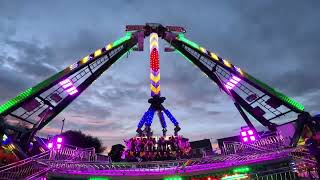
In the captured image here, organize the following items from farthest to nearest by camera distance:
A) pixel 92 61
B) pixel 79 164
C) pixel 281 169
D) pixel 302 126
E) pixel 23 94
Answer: pixel 92 61 < pixel 302 126 < pixel 23 94 < pixel 281 169 < pixel 79 164

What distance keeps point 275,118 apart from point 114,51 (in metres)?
20.2

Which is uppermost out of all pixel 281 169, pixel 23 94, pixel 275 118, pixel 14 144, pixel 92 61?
pixel 92 61

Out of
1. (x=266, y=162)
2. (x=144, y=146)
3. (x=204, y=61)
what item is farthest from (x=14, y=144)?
(x=204, y=61)

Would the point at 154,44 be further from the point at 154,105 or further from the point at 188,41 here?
the point at 154,105

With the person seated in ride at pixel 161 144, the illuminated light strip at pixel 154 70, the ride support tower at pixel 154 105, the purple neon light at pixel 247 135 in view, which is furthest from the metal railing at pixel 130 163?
the illuminated light strip at pixel 154 70

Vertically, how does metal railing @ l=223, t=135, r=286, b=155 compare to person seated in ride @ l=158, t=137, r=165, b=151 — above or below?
below

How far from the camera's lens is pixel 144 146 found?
23.2 metres

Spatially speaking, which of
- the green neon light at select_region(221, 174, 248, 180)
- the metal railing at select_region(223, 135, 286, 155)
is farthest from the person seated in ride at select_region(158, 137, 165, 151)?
the green neon light at select_region(221, 174, 248, 180)

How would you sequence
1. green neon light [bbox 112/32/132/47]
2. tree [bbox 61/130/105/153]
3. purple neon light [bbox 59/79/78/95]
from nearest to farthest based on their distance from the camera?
purple neon light [bbox 59/79/78/95]
green neon light [bbox 112/32/132/47]
tree [bbox 61/130/105/153]

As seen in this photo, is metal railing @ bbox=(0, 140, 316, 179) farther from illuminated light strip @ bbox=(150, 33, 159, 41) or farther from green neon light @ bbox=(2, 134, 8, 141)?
illuminated light strip @ bbox=(150, 33, 159, 41)

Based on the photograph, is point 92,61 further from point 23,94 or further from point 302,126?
point 302,126

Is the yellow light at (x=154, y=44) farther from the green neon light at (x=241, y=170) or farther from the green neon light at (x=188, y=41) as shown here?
the green neon light at (x=241, y=170)

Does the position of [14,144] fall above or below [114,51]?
below

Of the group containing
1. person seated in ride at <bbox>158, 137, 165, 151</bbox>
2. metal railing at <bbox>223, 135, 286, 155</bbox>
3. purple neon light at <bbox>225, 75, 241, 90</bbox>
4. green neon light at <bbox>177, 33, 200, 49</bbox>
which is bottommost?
metal railing at <bbox>223, 135, 286, 155</bbox>
